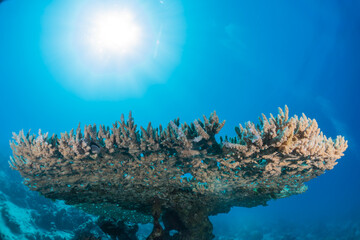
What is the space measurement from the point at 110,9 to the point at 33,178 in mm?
65132

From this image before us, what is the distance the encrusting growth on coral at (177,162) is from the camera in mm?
3686

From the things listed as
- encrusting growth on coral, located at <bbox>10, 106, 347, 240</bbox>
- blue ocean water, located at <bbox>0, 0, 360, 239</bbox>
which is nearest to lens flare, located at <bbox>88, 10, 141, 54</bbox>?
blue ocean water, located at <bbox>0, 0, 360, 239</bbox>

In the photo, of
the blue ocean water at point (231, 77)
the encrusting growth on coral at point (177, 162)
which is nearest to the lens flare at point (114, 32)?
the blue ocean water at point (231, 77)

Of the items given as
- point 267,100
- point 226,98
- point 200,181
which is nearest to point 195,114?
point 226,98

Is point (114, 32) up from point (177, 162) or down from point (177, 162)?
up

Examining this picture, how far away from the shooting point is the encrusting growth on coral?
12.1 feet

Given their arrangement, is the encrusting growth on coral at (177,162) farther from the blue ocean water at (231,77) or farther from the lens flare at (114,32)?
the lens flare at (114,32)

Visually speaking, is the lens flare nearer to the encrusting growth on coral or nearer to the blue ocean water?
the blue ocean water

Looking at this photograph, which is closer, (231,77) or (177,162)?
(177,162)

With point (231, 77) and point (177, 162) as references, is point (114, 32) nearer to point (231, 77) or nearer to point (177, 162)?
point (231, 77)

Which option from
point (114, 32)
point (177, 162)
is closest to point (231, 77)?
point (114, 32)

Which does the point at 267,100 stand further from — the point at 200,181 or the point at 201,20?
the point at 200,181

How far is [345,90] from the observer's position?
47.0m

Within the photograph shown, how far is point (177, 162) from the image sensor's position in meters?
4.62
